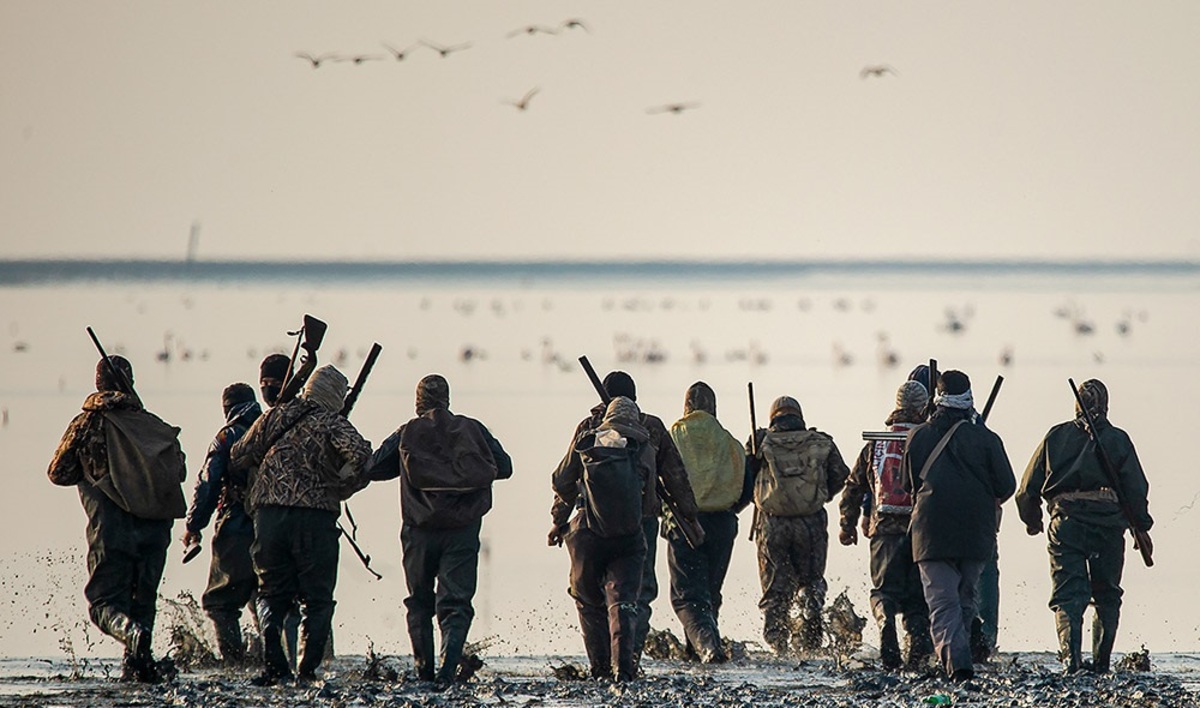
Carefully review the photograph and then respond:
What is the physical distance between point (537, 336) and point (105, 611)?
73.4ft

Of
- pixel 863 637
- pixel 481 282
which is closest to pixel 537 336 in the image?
pixel 481 282

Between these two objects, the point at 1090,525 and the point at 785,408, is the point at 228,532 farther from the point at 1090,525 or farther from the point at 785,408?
the point at 1090,525

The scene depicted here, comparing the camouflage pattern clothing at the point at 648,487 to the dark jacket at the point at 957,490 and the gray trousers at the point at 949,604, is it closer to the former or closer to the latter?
the dark jacket at the point at 957,490

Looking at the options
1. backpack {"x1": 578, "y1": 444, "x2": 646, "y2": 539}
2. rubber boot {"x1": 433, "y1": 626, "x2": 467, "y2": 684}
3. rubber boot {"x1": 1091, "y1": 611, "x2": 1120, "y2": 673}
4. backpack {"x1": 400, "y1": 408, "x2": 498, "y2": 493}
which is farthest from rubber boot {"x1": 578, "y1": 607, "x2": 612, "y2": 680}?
rubber boot {"x1": 1091, "y1": 611, "x2": 1120, "y2": 673}

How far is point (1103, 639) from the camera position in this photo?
14773mm

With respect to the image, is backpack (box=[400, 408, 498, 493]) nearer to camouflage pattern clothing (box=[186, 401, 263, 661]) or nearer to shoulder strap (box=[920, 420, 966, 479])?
camouflage pattern clothing (box=[186, 401, 263, 661])

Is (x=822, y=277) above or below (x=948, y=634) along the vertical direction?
above

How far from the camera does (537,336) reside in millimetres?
36312

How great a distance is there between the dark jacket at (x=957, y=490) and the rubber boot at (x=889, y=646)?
728 mm

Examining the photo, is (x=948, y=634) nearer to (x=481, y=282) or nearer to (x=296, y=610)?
(x=296, y=610)

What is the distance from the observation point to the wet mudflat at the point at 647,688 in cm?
1272

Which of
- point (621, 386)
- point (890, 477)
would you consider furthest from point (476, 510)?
point (890, 477)

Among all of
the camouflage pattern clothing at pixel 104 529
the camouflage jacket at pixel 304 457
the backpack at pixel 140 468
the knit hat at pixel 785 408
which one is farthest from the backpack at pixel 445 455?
the knit hat at pixel 785 408

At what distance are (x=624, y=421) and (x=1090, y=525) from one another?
3.00 meters
